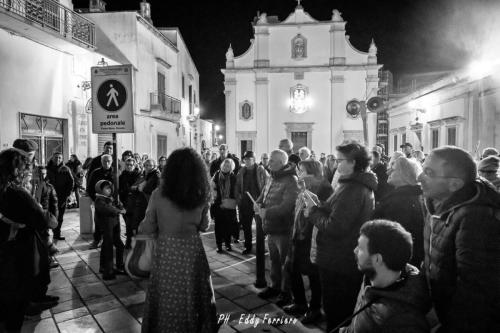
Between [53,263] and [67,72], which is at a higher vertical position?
[67,72]

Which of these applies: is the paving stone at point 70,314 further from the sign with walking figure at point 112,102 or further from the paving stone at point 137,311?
the sign with walking figure at point 112,102

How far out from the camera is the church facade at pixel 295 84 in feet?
86.0

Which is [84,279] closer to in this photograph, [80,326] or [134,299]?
[134,299]

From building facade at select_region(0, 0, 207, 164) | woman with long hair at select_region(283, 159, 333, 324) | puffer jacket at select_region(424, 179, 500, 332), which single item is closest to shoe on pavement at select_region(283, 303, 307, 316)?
woman with long hair at select_region(283, 159, 333, 324)

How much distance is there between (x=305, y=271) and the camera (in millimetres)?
3771

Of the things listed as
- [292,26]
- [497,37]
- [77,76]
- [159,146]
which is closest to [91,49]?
[77,76]

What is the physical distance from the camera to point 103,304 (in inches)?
166

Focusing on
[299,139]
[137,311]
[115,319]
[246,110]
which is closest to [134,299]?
[137,311]

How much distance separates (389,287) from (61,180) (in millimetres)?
7864

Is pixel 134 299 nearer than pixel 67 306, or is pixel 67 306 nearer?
pixel 67 306

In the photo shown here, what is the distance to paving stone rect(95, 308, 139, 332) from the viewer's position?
12.1 feet

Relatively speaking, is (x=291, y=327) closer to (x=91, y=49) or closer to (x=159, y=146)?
(x=91, y=49)

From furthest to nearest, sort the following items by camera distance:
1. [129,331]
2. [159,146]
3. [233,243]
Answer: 1. [159,146]
2. [233,243]
3. [129,331]

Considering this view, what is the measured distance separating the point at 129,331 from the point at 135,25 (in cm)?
1535
